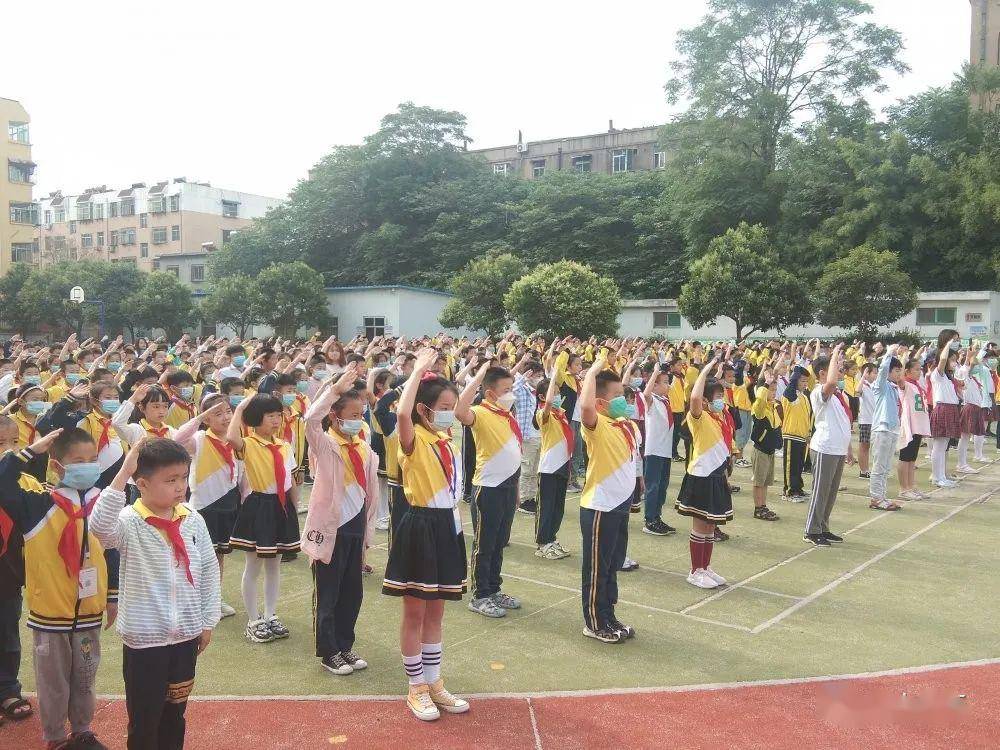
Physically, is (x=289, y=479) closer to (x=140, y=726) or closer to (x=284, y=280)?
(x=140, y=726)

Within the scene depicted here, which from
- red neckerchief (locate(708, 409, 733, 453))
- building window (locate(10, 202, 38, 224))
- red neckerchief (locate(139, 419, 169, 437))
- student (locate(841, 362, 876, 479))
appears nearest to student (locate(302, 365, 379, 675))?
red neckerchief (locate(139, 419, 169, 437))

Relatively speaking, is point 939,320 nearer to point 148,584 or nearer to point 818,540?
point 818,540

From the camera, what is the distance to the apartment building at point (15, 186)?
47812 mm

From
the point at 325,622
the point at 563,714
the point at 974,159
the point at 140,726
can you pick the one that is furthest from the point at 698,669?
the point at 974,159

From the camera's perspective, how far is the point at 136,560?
3543 mm

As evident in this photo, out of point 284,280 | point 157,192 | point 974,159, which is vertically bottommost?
point 284,280

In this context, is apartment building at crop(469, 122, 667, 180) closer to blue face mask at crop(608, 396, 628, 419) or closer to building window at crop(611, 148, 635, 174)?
building window at crop(611, 148, 635, 174)

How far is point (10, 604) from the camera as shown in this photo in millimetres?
4543

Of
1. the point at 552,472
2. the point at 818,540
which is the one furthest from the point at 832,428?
the point at 552,472

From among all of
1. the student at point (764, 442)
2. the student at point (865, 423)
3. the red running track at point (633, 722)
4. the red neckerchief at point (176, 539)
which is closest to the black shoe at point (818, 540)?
the student at point (764, 442)

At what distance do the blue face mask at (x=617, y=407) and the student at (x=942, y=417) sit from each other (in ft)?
24.1

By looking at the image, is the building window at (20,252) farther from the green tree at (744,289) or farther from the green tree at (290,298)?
the green tree at (744,289)

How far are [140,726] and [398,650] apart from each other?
2.28 m

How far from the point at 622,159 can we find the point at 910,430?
47012 mm
